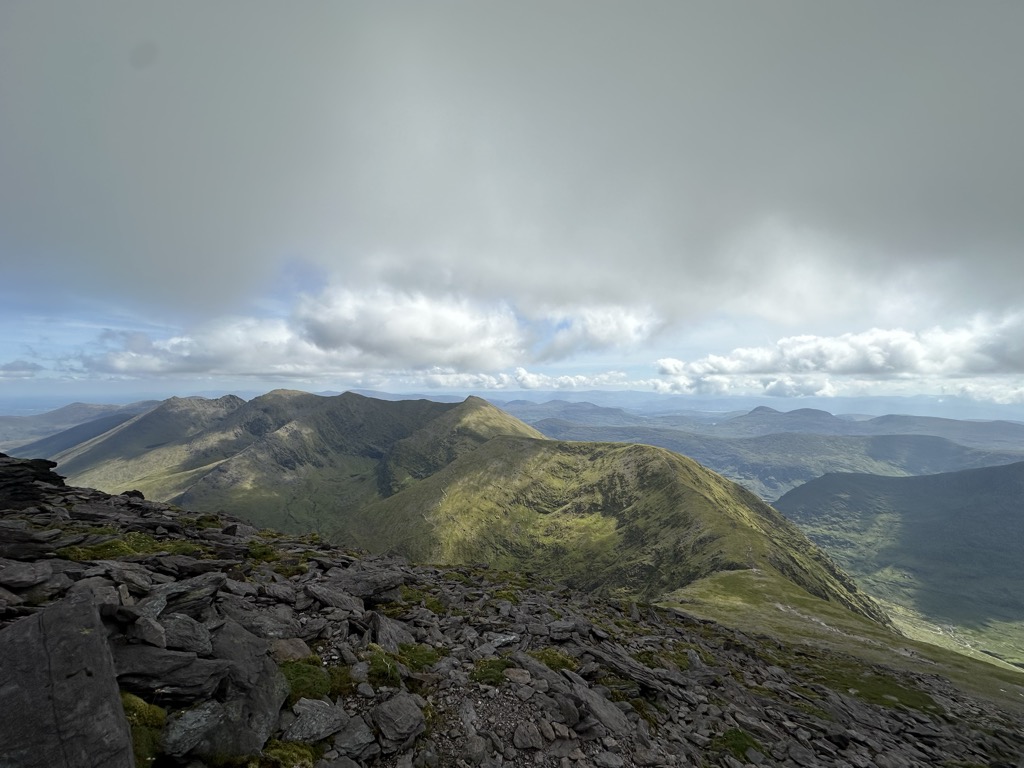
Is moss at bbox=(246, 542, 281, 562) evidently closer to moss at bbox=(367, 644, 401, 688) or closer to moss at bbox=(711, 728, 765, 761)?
moss at bbox=(367, 644, 401, 688)

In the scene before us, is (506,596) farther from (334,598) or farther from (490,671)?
(490,671)

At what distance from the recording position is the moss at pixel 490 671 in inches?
864

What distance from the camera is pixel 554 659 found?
26703 mm

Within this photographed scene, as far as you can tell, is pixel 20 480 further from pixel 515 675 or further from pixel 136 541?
pixel 515 675

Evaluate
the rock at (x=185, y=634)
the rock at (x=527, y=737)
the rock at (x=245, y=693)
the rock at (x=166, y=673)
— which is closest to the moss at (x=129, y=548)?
the rock at (x=185, y=634)

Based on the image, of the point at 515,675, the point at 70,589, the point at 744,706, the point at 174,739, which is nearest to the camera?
the point at 174,739

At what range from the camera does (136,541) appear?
3100 cm

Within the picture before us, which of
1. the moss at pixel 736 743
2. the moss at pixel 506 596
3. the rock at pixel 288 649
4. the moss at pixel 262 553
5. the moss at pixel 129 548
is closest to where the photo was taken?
the rock at pixel 288 649

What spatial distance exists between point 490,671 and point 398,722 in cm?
681

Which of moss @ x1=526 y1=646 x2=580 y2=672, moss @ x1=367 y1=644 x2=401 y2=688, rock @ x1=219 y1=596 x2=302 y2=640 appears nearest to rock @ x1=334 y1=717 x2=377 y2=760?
moss @ x1=367 y1=644 x2=401 y2=688

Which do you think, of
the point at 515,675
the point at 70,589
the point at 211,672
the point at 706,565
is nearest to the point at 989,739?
the point at 515,675

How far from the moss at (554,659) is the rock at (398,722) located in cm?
1043

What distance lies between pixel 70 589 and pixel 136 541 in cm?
1539

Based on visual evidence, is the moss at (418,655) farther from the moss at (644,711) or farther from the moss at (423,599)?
the moss at (644,711)
